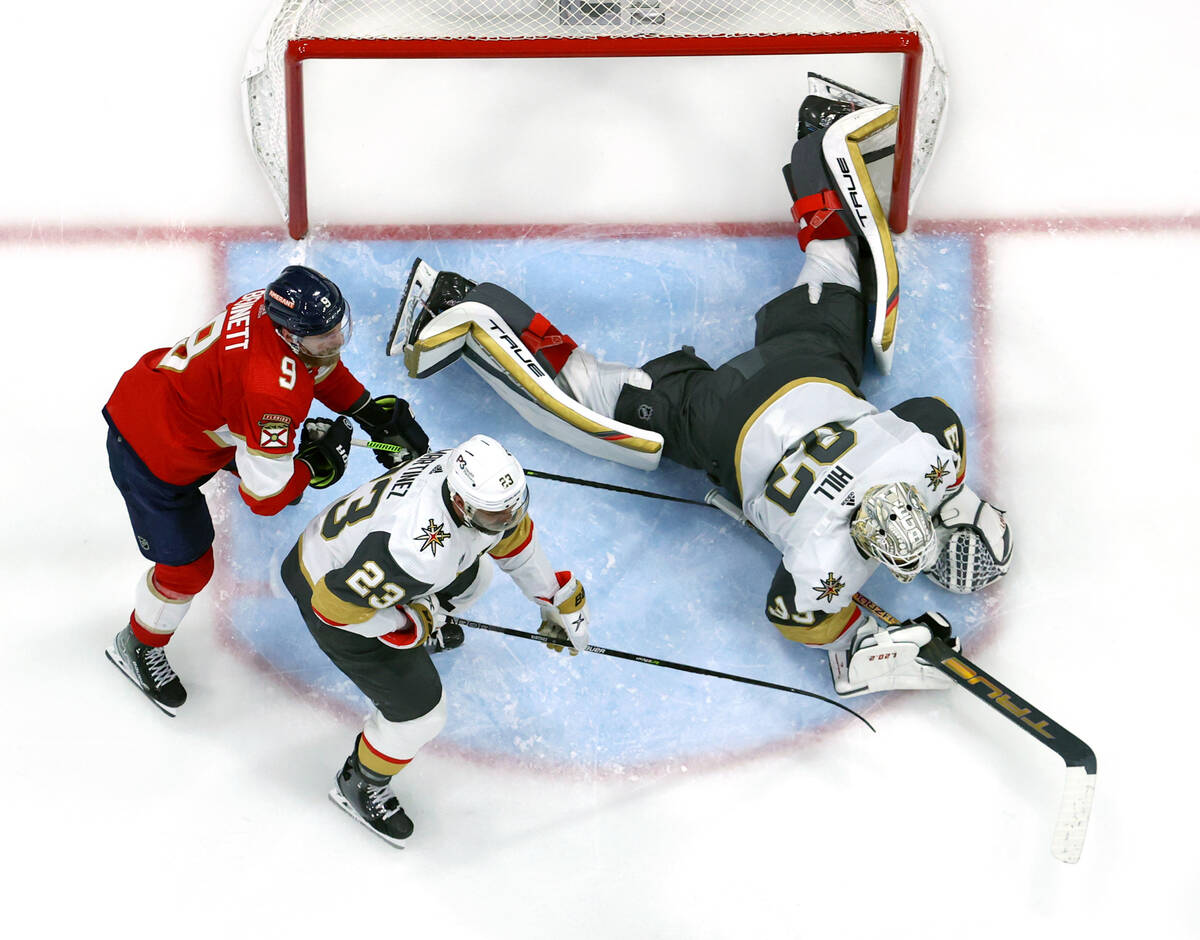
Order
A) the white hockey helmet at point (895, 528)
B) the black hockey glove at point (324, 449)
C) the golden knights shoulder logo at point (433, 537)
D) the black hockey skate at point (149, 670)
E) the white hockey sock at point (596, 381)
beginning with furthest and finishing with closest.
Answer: the white hockey sock at point (596, 381) < the black hockey skate at point (149, 670) < the black hockey glove at point (324, 449) < the white hockey helmet at point (895, 528) < the golden knights shoulder logo at point (433, 537)

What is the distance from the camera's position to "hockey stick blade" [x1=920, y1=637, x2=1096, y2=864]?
360 centimetres

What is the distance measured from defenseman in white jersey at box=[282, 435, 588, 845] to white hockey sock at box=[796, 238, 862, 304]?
1.30 metres

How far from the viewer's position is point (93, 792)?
149 inches

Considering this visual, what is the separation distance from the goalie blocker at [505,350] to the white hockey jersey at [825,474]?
1.20 feet

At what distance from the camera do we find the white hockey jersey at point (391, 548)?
3115mm

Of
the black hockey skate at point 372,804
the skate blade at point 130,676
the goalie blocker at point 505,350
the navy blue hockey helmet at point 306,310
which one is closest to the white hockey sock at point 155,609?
the skate blade at point 130,676

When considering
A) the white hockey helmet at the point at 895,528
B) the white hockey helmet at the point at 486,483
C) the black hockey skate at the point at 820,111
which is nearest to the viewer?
the white hockey helmet at the point at 486,483

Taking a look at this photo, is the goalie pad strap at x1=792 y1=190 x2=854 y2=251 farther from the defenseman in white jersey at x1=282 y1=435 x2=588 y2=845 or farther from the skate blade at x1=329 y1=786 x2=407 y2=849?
the skate blade at x1=329 y1=786 x2=407 y2=849

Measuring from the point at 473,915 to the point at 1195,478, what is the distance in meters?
2.52

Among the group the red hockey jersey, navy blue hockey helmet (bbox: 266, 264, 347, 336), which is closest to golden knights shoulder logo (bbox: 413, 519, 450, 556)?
the red hockey jersey

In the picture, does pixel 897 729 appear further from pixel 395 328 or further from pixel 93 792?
pixel 93 792

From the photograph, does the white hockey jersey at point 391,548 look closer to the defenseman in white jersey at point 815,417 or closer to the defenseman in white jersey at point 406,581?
the defenseman in white jersey at point 406,581

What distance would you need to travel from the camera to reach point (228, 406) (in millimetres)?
3316

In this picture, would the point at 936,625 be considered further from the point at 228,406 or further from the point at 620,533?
the point at 228,406
